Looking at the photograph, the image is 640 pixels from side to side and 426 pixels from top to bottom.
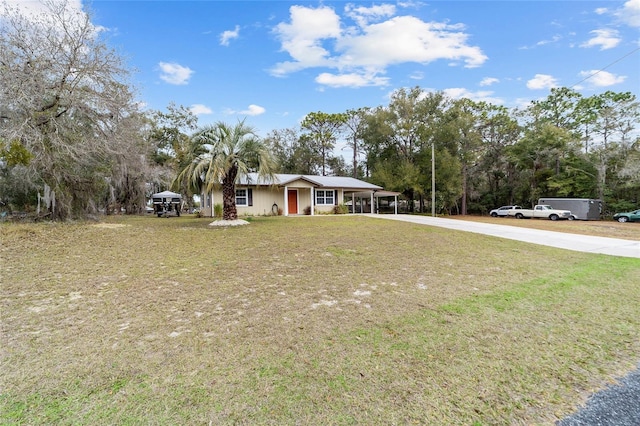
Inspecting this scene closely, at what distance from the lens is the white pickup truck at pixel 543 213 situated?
23.7 metres

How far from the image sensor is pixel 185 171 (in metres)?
12.9

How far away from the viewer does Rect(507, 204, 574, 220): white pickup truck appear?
77.7ft

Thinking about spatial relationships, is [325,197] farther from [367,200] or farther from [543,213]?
[543,213]

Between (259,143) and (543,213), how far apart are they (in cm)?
2492

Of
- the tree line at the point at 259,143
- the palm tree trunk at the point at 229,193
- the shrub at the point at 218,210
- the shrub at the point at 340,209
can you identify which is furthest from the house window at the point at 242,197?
the palm tree trunk at the point at 229,193

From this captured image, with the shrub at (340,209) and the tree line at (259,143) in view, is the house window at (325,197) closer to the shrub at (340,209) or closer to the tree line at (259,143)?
the shrub at (340,209)

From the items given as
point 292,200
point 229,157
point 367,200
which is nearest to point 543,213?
point 367,200

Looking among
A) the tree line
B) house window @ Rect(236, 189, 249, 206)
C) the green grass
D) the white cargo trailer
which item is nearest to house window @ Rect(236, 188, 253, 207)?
house window @ Rect(236, 189, 249, 206)

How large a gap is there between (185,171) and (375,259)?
9669mm

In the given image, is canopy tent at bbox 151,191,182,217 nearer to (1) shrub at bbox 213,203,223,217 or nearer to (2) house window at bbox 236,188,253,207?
(1) shrub at bbox 213,203,223,217

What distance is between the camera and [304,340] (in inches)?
123

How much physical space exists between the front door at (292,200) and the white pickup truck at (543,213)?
2090 cm

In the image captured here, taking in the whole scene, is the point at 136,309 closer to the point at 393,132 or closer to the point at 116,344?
the point at 116,344

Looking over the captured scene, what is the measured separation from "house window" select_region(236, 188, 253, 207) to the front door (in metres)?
2.77
